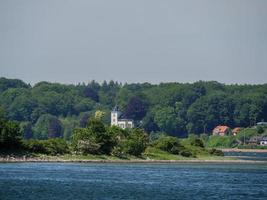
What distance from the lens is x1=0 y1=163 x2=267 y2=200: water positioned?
82.4 meters

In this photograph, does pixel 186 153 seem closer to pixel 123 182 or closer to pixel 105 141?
pixel 105 141

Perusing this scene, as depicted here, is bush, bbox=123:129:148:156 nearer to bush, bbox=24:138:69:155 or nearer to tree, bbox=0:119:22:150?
bush, bbox=24:138:69:155

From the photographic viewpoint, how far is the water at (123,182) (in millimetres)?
82387

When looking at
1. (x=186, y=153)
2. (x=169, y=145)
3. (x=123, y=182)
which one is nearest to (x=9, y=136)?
(x=169, y=145)

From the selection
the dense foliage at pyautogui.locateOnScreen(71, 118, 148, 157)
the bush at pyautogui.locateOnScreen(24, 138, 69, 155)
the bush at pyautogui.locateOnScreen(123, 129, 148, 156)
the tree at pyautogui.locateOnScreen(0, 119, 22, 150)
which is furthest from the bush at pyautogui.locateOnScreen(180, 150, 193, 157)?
the tree at pyautogui.locateOnScreen(0, 119, 22, 150)

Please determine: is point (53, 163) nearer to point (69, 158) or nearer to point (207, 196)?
point (69, 158)

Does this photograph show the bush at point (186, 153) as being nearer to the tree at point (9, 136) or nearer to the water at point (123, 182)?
the water at point (123, 182)

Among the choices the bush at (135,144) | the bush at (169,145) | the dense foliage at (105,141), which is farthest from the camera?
the bush at (169,145)

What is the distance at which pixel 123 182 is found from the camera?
9788cm

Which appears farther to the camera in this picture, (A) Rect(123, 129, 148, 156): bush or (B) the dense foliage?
(A) Rect(123, 129, 148, 156): bush

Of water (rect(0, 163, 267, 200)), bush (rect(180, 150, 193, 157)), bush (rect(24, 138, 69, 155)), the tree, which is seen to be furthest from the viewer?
bush (rect(180, 150, 193, 157))

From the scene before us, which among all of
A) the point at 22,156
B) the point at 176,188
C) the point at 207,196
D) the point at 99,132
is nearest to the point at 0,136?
the point at 22,156

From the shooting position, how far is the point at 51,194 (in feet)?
265

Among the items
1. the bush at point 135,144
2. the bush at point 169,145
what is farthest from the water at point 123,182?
the bush at point 169,145
